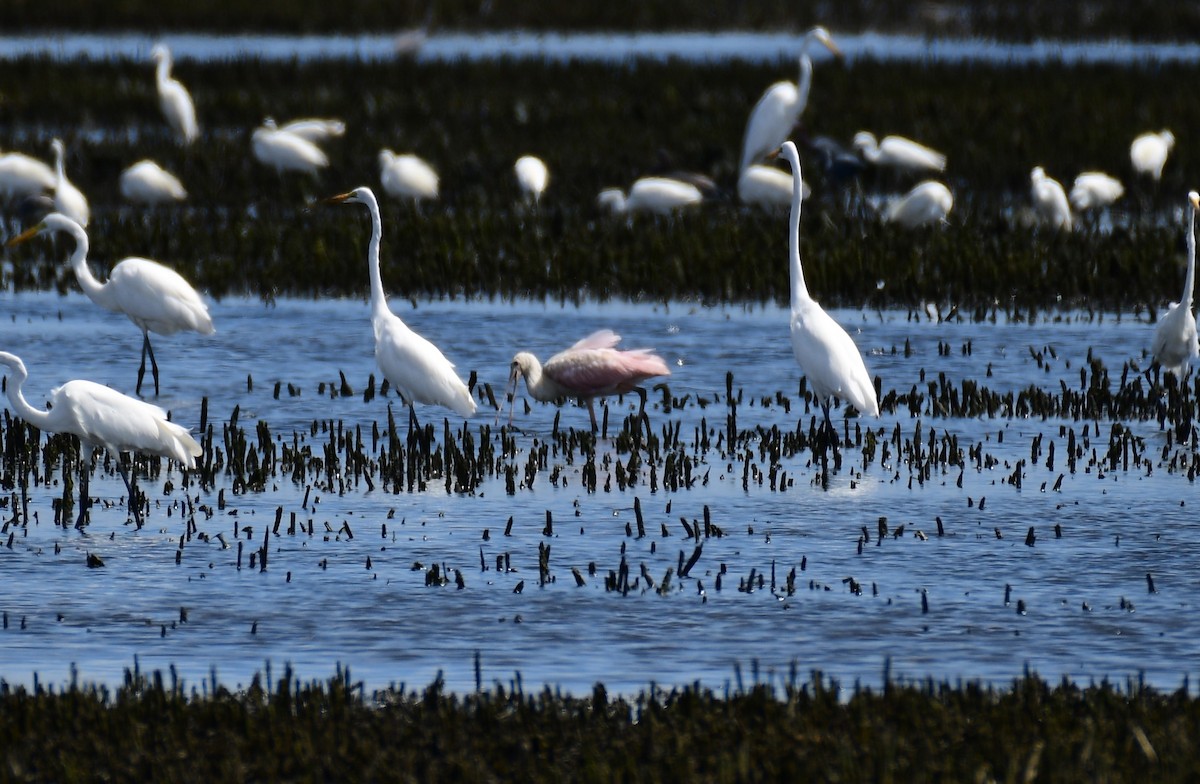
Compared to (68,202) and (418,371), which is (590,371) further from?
(68,202)

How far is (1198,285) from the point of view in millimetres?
16656

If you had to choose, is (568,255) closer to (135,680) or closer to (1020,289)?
(1020,289)

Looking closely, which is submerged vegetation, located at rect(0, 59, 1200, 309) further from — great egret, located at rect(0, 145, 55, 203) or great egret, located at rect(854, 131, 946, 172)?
great egret, located at rect(0, 145, 55, 203)

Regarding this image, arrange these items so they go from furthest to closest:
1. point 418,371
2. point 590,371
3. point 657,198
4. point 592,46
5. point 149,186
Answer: point 592,46
point 149,186
point 657,198
point 590,371
point 418,371

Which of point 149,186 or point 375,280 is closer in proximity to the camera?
point 375,280

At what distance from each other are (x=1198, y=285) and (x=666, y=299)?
15.9 feet

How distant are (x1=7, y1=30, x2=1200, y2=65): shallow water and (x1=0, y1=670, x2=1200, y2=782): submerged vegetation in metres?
33.7

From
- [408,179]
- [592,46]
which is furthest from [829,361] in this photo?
[592,46]

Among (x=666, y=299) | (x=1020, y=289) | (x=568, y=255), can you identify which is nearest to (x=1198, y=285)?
(x=1020, y=289)

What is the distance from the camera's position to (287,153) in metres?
24.5

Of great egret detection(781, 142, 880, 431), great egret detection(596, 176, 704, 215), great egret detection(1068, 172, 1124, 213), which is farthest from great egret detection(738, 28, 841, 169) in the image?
great egret detection(781, 142, 880, 431)

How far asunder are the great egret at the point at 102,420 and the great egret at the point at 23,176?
14.5 meters

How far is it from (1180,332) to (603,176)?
14.9 metres

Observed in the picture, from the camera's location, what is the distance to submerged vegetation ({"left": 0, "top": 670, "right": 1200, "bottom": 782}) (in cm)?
529
